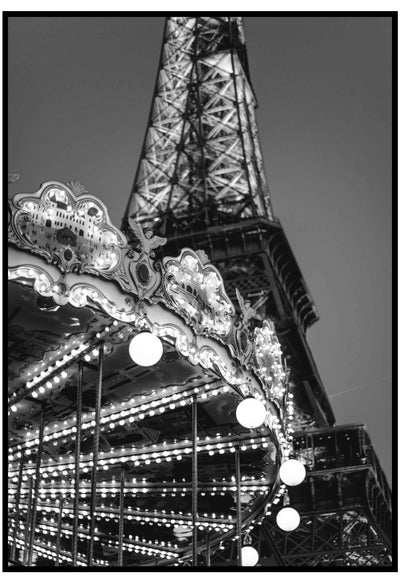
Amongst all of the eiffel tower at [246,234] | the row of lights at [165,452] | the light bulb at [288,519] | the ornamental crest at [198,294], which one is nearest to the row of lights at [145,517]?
the row of lights at [165,452]

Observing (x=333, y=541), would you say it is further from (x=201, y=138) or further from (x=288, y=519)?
(x=201, y=138)

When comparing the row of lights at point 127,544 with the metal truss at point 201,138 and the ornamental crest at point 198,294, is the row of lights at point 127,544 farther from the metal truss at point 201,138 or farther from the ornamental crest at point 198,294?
the metal truss at point 201,138

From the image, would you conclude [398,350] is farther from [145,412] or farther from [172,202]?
[172,202]

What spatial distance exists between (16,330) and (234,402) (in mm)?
3484

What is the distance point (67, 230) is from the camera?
363 inches

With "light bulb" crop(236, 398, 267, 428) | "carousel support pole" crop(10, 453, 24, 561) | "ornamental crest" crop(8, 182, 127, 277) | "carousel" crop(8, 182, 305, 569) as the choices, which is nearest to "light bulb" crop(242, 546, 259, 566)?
"carousel" crop(8, 182, 305, 569)

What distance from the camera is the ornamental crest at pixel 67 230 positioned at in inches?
350

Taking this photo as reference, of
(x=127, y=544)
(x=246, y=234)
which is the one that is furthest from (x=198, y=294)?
(x=246, y=234)

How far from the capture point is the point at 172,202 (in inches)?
1711

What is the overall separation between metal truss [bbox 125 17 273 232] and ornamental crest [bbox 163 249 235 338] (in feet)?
93.5

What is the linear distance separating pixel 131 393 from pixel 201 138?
35.5m

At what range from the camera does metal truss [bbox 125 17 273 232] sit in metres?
42.5

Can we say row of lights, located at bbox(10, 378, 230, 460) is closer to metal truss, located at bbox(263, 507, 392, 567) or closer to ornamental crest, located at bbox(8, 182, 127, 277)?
ornamental crest, located at bbox(8, 182, 127, 277)

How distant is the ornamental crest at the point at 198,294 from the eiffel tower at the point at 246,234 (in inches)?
637
